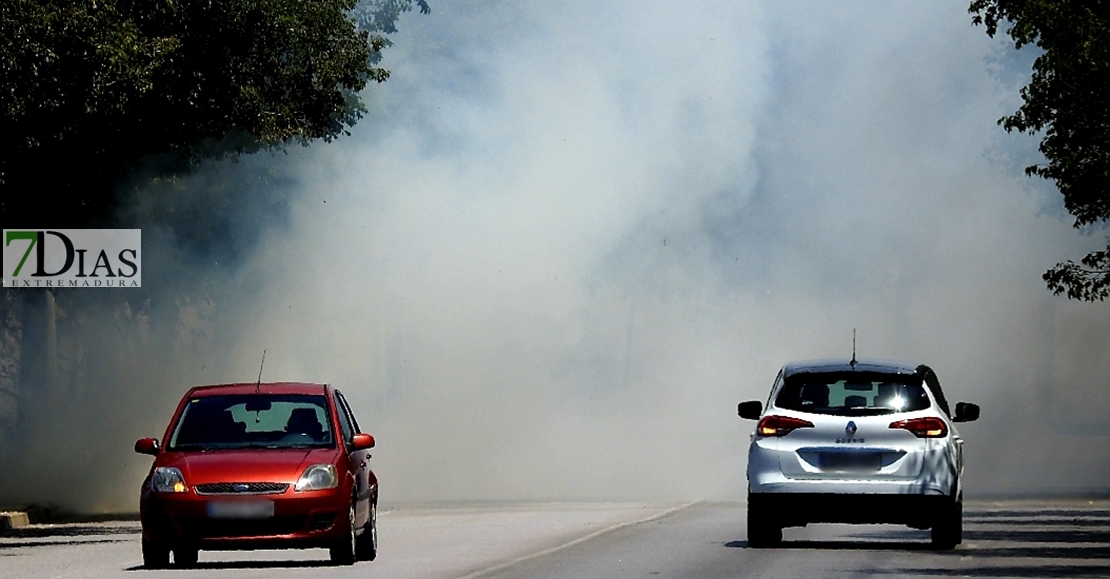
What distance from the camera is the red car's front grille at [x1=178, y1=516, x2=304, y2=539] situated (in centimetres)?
1984

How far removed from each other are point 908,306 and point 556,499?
18.5m

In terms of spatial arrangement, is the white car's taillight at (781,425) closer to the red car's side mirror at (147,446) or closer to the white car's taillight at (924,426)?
the white car's taillight at (924,426)

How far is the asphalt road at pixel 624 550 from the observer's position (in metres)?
20.0

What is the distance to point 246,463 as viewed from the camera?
66.0 feet

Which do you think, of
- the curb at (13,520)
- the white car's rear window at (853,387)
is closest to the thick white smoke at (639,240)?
the curb at (13,520)

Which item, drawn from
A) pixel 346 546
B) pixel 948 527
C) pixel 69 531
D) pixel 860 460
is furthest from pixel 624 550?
pixel 69 531

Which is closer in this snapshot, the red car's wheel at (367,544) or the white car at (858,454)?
the red car's wheel at (367,544)

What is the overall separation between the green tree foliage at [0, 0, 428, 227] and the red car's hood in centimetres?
603

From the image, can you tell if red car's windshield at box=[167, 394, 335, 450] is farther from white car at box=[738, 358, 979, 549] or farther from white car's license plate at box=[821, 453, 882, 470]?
white car's license plate at box=[821, 453, 882, 470]

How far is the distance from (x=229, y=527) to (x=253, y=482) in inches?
15.7

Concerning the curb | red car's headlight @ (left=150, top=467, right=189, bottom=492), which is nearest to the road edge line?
red car's headlight @ (left=150, top=467, right=189, bottom=492)

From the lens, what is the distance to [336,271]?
50.0 m

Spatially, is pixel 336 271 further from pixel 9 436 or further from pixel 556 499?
pixel 556 499

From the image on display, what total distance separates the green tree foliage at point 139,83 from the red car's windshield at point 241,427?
5.30 m
